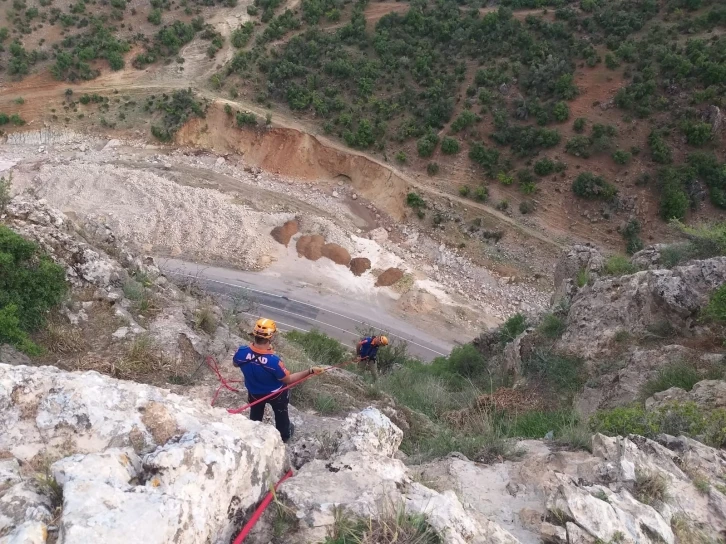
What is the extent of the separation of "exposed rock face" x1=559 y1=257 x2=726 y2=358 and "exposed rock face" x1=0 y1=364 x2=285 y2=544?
8.77 metres

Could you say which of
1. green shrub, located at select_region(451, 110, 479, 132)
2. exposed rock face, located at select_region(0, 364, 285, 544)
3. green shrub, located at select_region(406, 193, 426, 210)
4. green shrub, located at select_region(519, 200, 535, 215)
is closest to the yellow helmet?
exposed rock face, located at select_region(0, 364, 285, 544)

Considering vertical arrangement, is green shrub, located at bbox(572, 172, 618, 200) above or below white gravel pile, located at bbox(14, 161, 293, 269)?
above

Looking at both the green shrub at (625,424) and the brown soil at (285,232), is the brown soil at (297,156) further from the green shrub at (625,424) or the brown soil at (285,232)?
the green shrub at (625,424)

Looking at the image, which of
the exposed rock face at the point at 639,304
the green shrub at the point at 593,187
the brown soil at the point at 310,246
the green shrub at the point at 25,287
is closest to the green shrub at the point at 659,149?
the green shrub at the point at 593,187

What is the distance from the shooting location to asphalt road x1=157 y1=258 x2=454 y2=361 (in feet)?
66.9

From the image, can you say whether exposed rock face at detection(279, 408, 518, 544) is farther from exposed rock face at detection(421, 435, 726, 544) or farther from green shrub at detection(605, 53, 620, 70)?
green shrub at detection(605, 53, 620, 70)

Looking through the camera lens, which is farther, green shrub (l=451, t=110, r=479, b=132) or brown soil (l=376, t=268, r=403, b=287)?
green shrub (l=451, t=110, r=479, b=132)

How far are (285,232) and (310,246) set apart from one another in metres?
1.57

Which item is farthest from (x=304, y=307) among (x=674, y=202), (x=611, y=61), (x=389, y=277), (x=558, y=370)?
(x=611, y=61)

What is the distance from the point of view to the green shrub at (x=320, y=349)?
1357 cm

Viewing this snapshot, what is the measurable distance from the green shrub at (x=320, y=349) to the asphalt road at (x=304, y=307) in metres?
3.61

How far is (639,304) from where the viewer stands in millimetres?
10617

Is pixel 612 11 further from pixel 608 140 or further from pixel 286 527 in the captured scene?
pixel 286 527

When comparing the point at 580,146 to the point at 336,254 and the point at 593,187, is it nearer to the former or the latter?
the point at 593,187
